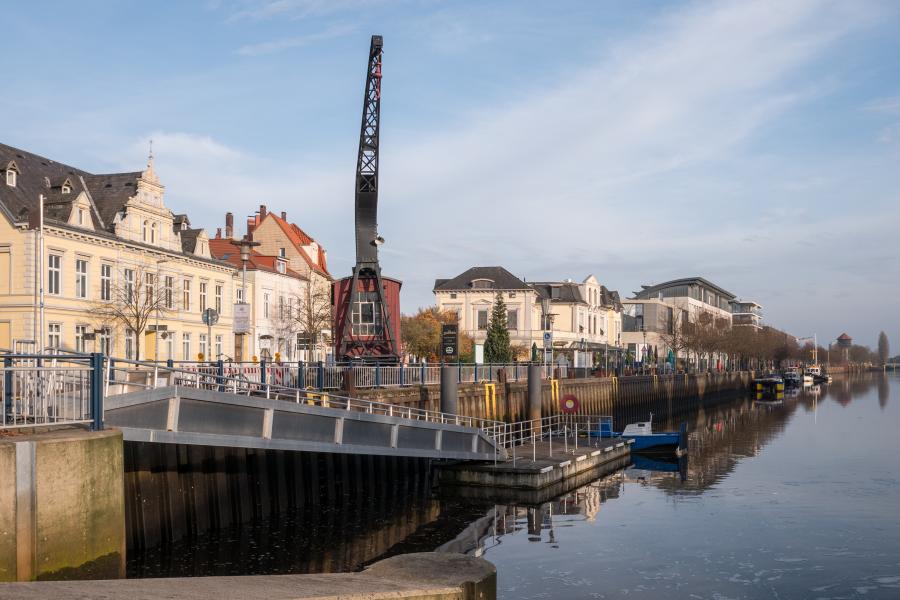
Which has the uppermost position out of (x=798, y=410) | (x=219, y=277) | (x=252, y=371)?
(x=219, y=277)

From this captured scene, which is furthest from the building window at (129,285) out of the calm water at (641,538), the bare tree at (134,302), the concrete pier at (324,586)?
the concrete pier at (324,586)

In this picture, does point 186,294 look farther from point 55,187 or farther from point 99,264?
point 55,187

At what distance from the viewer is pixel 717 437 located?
5353 centimetres

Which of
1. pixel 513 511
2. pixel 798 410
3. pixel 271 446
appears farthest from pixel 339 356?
pixel 798 410

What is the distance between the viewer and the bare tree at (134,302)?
43.5 m

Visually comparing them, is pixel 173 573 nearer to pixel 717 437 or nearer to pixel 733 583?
pixel 733 583

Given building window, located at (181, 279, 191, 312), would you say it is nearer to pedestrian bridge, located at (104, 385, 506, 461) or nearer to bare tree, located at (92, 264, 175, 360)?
bare tree, located at (92, 264, 175, 360)

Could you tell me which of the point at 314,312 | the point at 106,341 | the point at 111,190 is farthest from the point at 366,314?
the point at 314,312

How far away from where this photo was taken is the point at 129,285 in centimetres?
4556

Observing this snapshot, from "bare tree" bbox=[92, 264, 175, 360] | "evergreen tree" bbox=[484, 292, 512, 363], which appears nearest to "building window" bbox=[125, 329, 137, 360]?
"bare tree" bbox=[92, 264, 175, 360]

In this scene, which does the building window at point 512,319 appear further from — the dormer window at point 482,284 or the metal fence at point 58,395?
the metal fence at point 58,395

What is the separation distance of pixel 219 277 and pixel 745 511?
3921 centimetres

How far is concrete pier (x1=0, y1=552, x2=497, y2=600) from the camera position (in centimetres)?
911

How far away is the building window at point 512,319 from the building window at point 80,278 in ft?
182
